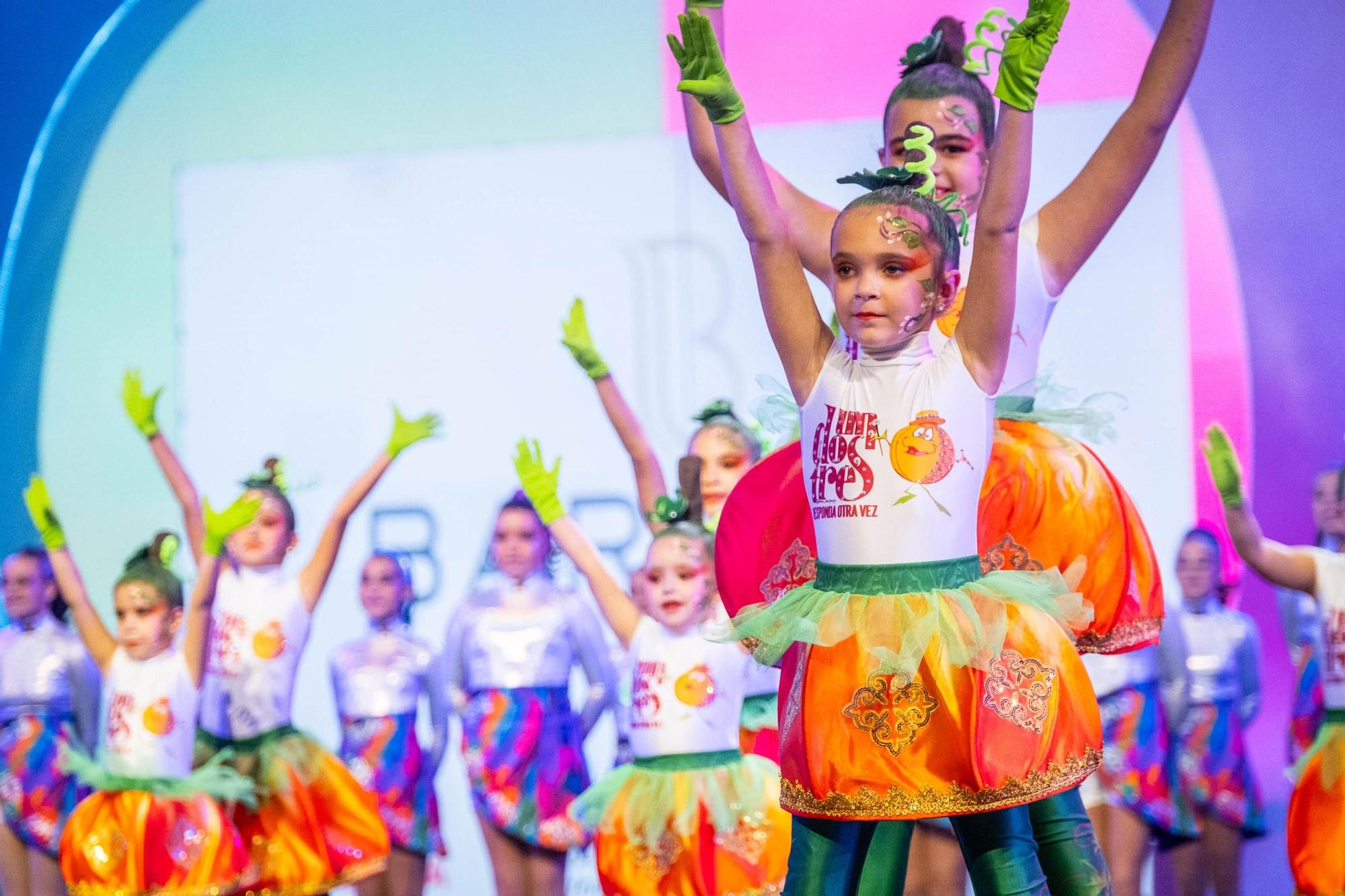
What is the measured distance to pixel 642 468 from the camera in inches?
139

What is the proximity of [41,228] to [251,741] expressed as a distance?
2188mm

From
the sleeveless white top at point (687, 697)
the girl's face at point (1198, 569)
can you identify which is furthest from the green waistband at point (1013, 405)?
the girl's face at point (1198, 569)

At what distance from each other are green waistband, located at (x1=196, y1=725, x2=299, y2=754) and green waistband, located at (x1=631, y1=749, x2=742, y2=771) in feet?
3.84

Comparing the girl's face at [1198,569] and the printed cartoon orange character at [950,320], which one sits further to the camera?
the girl's face at [1198,569]

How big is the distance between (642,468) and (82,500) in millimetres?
2366

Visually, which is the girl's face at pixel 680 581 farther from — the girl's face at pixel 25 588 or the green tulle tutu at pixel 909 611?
the girl's face at pixel 25 588

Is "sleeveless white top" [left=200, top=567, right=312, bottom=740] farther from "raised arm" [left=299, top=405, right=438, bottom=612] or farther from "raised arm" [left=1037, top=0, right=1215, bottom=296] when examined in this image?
"raised arm" [left=1037, top=0, right=1215, bottom=296]

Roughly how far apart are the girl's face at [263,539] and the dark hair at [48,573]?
0.82m

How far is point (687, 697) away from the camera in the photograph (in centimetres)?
318

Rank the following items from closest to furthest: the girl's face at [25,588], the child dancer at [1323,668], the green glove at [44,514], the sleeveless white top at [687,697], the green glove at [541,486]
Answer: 1. the sleeveless white top at [687,697]
2. the child dancer at [1323,668]
3. the green glove at [541,486]
4. the green glove at [44,514]
5. the girl's face at [25,588]

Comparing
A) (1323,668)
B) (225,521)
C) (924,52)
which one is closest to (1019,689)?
(924,52)

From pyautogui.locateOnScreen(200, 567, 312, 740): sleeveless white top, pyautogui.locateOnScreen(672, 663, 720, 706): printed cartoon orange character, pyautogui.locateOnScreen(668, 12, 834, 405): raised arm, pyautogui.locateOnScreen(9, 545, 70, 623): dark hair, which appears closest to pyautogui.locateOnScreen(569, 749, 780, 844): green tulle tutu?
pyautogui.locateOnScreen(672, 663, 720, 706): printed cartoon orange character

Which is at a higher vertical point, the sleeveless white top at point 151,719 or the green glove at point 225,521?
the green glove at point 225,521

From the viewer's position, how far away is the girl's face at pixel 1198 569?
392cm
